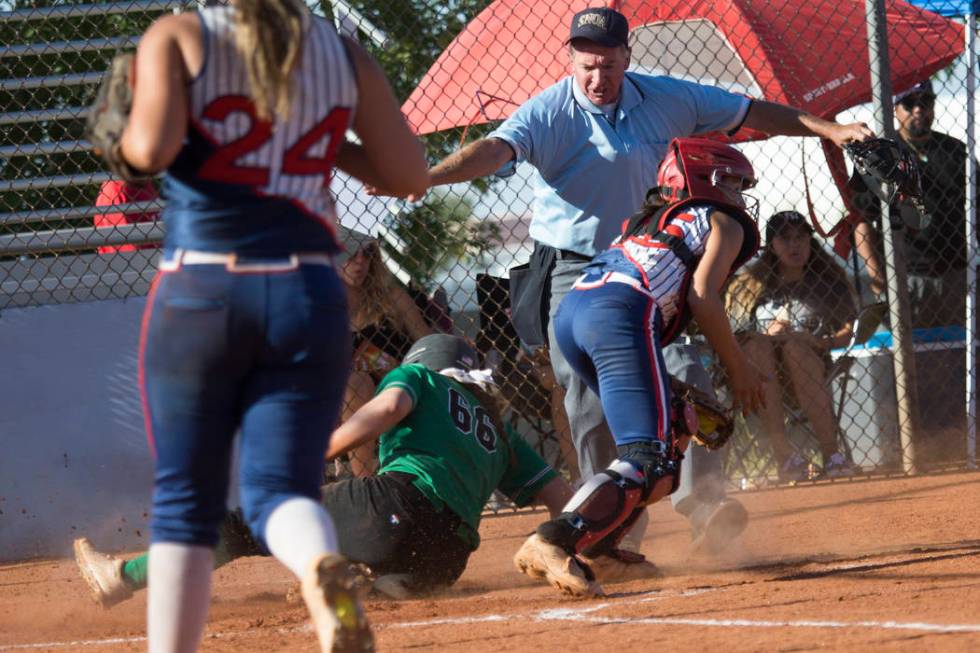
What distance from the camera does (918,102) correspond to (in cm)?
827

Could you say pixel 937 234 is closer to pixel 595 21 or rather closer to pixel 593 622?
pixel 595 21

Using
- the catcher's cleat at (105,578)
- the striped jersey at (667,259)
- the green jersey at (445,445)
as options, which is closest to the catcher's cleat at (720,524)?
the green jersey at (445,445)

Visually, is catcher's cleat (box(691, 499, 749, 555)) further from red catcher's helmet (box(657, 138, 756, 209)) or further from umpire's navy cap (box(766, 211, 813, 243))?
umpire's navy cap (box(766, 211, 813, 243))

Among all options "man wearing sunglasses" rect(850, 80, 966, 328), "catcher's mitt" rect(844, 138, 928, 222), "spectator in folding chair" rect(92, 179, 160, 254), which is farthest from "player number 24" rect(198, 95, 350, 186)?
"man wearing sunglasses" rect(850, 80, 966, 328)

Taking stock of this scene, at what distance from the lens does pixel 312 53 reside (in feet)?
8.28

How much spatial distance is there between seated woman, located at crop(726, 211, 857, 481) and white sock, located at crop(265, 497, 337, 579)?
5557mm

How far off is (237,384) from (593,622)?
6.21ft

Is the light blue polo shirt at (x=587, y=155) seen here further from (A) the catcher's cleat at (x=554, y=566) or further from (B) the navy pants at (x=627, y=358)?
(A) the catcher's cleat at (x=554, y=566)

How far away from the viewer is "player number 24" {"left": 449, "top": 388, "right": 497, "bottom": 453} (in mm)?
4699

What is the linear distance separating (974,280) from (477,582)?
416 centimetres

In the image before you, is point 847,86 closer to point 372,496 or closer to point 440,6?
point 440,6

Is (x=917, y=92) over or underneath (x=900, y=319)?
over

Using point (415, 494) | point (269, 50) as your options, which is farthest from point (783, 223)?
point (269, 50)

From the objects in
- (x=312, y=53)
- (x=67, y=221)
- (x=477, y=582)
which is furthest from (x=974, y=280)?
(x=312, y=53)
